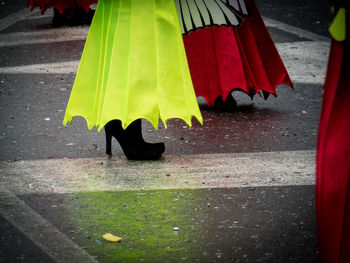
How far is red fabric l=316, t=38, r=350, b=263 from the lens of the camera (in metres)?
2.65

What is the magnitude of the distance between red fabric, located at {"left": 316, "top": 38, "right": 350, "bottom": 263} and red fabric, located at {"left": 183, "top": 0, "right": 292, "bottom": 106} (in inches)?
119

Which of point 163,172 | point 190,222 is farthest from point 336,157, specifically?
point 163,172

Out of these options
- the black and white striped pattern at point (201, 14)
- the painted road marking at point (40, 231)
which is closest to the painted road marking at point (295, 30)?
the black and white striped pattern at point (201, 14)

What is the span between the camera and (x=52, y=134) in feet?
18.2

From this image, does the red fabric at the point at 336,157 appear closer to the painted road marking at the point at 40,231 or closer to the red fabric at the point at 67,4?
the painted road marking at the point at 40,231

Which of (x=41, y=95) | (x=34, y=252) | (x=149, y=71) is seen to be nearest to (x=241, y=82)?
(x=149, y=71)

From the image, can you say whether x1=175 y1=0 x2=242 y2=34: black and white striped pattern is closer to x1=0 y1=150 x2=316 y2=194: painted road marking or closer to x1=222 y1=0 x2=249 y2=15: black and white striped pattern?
x1=222 y1=0 x2=249 y2=15: black and white striped pattern

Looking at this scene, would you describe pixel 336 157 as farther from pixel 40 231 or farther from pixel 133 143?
pixel 133 143

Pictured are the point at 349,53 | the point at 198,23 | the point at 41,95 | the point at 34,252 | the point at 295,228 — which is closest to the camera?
the point at 349,53

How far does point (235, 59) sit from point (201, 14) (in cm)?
108

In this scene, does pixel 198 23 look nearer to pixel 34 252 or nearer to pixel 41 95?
pixel 34 252

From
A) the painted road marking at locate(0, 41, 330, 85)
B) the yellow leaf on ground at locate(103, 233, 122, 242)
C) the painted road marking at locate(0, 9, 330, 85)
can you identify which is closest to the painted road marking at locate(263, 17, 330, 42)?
the painted road marking at locate(0, 9, 330, 85)

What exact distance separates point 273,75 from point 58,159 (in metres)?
1.97

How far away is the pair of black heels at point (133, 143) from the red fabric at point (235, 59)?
1.17m
